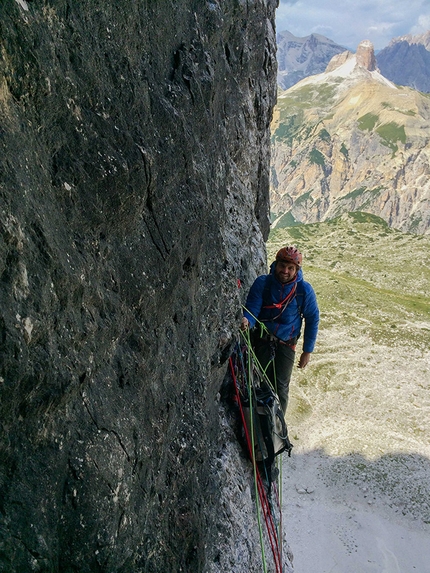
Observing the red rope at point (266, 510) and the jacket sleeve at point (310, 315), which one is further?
the jacket sleeve at point (310, 315)

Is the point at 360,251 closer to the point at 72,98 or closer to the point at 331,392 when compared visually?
the point at 331,392

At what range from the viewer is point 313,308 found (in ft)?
28.3

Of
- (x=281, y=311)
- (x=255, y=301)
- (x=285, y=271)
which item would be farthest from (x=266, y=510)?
(x=285, y=271)

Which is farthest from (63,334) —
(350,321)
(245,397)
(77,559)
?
(350,321)

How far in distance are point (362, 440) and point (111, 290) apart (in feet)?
87.8

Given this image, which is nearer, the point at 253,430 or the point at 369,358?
the point at 253,430

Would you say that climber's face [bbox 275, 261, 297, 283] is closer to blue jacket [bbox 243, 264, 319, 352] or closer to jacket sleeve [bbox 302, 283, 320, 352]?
blue jacket [bbox 243, 264, 319, 352]

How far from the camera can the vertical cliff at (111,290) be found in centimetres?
342

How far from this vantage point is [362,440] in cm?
2738

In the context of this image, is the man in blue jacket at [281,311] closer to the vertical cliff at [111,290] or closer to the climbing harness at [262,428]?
the climbing harness at [262,428]

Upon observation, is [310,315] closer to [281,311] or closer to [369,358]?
[281,311]

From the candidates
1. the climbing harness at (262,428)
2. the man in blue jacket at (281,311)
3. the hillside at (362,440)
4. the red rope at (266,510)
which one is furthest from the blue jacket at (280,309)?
the hillside at (362,440)

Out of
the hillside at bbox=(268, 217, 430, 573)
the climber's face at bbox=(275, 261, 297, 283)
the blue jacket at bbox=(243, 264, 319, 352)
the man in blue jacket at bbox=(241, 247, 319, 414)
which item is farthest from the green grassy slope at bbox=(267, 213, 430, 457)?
the climber's face at bbox=(275, 261, 297, 283)

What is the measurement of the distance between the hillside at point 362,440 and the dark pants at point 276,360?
15.8 meters
